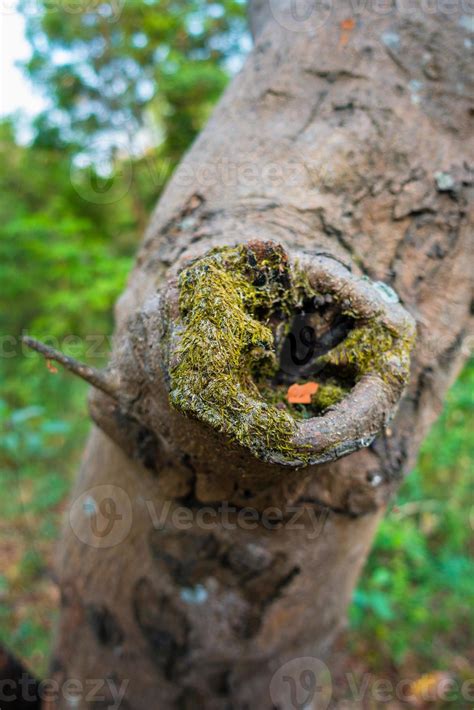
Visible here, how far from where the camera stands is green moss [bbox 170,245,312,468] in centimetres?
76

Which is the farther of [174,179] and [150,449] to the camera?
[174,179]

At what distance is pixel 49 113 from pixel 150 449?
550cm

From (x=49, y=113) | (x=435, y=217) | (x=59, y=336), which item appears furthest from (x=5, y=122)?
(x=435, y=217)

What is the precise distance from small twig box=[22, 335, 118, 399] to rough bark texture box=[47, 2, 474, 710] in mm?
28

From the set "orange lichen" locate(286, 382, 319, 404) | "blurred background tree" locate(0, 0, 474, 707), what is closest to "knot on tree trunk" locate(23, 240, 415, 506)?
"orange lichen" locate(286, 382, 319, 404)

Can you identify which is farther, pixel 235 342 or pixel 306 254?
pixel 306 254

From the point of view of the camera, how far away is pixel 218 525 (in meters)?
1.09

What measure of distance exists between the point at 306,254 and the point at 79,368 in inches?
19.4

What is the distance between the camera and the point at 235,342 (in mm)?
817

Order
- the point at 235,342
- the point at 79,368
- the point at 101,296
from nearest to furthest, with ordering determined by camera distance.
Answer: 1. the point at 235,342
2. the point at 79,368
3. the point at 101,296

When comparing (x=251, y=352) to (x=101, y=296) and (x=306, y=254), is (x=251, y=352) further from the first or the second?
(x=101, y=296)

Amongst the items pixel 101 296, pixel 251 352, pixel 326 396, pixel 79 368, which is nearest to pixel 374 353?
pixel 326 396

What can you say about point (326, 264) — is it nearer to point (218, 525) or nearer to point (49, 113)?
point (218, 525)

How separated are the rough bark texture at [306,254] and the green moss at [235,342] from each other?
12 cm
